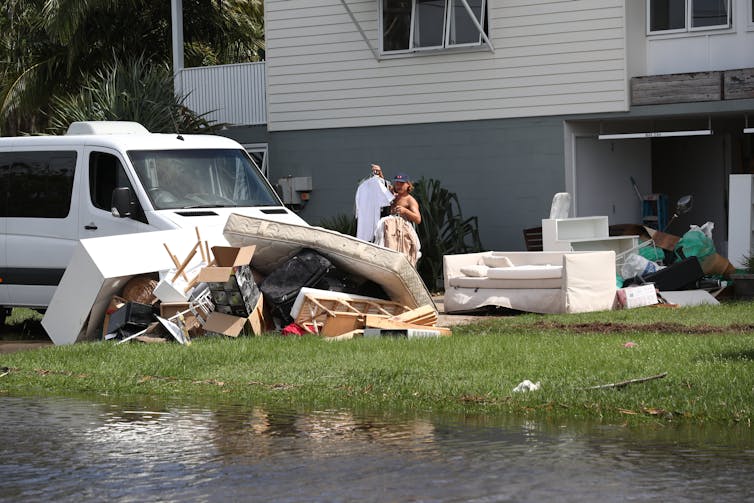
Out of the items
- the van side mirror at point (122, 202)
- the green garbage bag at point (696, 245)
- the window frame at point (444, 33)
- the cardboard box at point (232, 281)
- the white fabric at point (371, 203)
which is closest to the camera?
the cardboard box at point (232, 281)

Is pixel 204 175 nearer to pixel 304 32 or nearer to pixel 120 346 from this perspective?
pixel 120 346

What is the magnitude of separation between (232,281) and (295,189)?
10.1 m

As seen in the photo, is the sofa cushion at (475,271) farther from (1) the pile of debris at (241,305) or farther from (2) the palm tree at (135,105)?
(2) the palm tree at (135,105)

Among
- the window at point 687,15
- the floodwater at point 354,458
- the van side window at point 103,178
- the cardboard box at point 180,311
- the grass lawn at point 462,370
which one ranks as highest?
the window at point 687,15

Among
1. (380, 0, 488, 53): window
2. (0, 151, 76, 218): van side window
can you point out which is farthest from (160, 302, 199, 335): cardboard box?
(380, 0, 488, 53): window

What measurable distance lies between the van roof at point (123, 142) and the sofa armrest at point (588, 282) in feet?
14.1

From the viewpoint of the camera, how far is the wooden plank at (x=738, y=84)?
61.2 ft

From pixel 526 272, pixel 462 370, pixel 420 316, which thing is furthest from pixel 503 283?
pixel 462 370

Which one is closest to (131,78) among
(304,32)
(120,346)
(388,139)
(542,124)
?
(304,32)

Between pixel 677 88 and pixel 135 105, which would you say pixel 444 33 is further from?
pixel 135 105

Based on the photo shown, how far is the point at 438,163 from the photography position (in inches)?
846

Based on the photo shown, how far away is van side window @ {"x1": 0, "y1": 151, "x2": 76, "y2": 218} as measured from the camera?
15.0m

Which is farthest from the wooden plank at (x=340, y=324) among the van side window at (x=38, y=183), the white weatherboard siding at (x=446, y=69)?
the white weatherboard siding at (x=446, y=69)

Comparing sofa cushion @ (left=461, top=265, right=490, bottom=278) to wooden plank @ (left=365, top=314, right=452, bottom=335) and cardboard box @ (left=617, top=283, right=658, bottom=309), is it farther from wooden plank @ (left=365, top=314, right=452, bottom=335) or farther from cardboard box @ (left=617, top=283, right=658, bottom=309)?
wooden plank @ (left=365, top=314, right=452, bottom=335)
